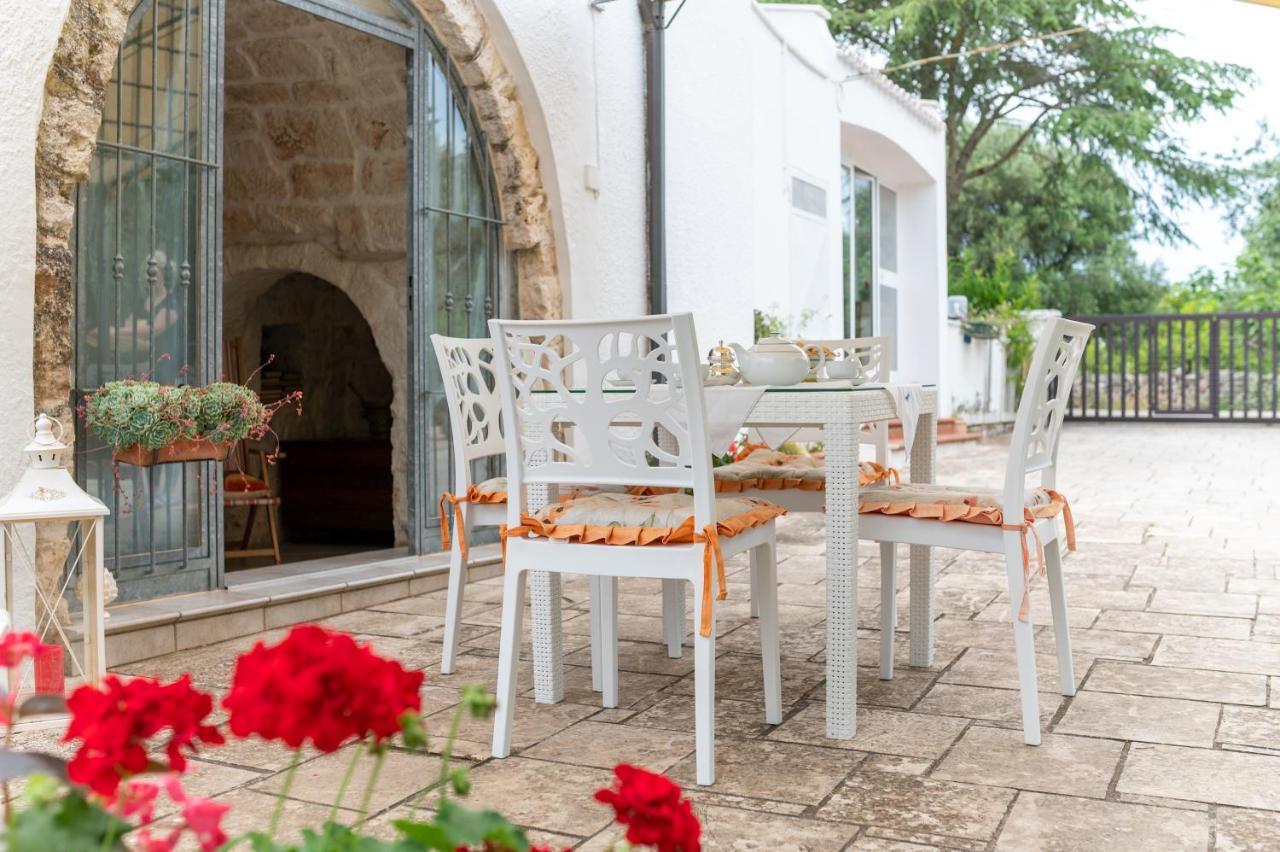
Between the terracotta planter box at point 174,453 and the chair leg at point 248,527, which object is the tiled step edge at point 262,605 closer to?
the terracotta planter box at point 174,453

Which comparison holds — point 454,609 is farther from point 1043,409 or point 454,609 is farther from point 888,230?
point 888,230

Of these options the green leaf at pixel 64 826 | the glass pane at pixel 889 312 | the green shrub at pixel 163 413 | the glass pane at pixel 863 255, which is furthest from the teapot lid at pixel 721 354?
the glass pane at pixel 889 312

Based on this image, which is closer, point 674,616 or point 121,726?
point 121,726

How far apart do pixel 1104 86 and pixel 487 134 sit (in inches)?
521

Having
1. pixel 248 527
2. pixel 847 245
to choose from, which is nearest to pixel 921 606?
pixel 248 527

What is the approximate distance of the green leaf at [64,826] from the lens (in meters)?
0.69

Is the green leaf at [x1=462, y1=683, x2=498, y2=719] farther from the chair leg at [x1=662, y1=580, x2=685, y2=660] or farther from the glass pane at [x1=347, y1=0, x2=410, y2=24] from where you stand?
the glass pane at [x1=347, y1=0, x2=410, y2=24]

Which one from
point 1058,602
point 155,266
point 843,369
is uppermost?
point 155,266

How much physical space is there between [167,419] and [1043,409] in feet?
7.24

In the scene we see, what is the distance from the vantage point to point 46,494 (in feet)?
8.39

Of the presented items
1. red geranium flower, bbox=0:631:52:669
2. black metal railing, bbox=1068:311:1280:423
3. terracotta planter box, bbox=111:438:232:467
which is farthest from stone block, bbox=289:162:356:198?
black metal railing, bbox=1068:311:1280:423

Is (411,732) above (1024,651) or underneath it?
above

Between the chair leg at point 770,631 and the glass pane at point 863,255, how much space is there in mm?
8349

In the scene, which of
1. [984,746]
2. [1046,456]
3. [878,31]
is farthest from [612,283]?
[878,31]
